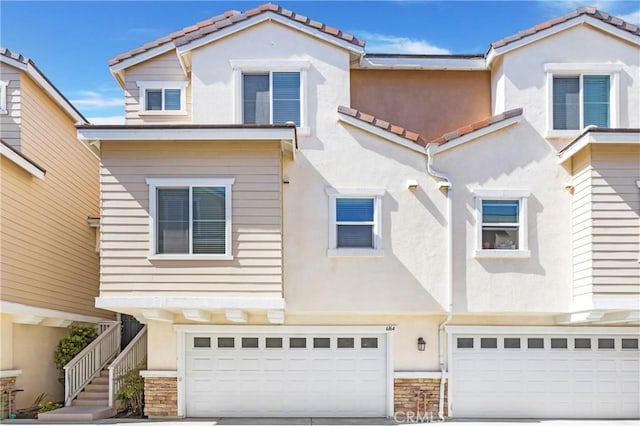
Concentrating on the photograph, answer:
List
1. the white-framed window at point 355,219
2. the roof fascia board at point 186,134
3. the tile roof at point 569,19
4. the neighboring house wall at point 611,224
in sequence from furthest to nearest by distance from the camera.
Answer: the tile roof at point 569,19 → the white-framed window at point 355,219 → the neighboring house wall at point 611,224 → the roof fascia board at point 186,134

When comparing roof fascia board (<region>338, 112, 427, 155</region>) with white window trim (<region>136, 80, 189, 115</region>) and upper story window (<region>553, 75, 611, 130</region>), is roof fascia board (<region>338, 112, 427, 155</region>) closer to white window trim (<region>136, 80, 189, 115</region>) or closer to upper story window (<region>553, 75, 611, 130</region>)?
upper story window (<region>553, 75, 611, 130</region>)

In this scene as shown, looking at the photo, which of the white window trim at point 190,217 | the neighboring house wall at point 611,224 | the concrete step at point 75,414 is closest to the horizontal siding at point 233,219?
the white window trim at point 190,217

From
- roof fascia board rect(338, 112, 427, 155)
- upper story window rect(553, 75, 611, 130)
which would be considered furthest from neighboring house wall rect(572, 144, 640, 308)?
roof fascia board rect(338, 112, 427, 155)

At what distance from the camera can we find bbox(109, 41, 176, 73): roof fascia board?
45.8 feet

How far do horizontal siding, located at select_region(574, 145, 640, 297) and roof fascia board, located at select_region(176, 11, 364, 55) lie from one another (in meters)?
5.29

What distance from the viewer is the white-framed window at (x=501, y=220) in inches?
506

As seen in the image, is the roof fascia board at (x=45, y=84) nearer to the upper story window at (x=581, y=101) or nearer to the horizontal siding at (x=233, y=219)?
the horizontal siding at (x=233, y=219)

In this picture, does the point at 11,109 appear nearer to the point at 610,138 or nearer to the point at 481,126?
the point at 481,126

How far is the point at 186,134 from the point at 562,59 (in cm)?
774

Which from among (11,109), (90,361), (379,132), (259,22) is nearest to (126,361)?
(90,361)

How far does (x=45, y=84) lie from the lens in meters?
15.0

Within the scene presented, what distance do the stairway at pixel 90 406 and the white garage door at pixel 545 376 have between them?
288 inches

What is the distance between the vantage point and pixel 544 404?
1334 cm

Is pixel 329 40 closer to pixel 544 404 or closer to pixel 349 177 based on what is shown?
pixel 349 177
